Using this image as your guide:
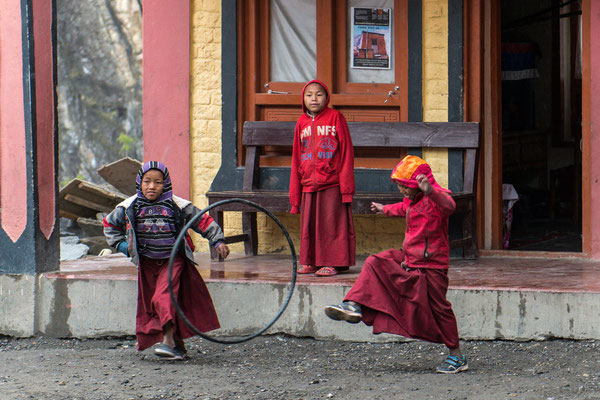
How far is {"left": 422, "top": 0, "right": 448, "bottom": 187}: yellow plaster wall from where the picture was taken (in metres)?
8.21

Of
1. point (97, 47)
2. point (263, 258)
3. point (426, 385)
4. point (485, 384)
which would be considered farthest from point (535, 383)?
point (97, 47)

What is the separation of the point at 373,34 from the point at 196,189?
7.04 ft

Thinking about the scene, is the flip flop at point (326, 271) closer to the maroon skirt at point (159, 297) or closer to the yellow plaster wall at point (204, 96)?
the maroon skirt at point (159, 297)

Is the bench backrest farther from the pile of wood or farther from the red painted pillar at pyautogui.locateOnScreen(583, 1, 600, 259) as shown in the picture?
the pile of wood

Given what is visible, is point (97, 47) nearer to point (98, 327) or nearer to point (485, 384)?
point (98, 327)

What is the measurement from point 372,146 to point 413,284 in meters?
2.85

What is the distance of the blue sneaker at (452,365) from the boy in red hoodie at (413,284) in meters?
0.13

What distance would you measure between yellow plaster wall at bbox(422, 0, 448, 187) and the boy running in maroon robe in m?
2.74

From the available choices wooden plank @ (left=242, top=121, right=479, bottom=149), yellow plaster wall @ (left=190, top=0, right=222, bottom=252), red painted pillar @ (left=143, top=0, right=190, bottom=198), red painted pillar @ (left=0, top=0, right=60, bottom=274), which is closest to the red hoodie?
wooden plank @ (left=242, top=121, right=479, bottom=149)

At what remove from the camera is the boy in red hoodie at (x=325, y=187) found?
728 centimetres

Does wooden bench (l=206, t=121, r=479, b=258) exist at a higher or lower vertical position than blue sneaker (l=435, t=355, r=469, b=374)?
higher

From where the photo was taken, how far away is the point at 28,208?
729cm

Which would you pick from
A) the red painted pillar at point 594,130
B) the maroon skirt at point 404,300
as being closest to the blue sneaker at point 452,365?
the maroon skirt at point 404,300

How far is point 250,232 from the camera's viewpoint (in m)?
8.47
